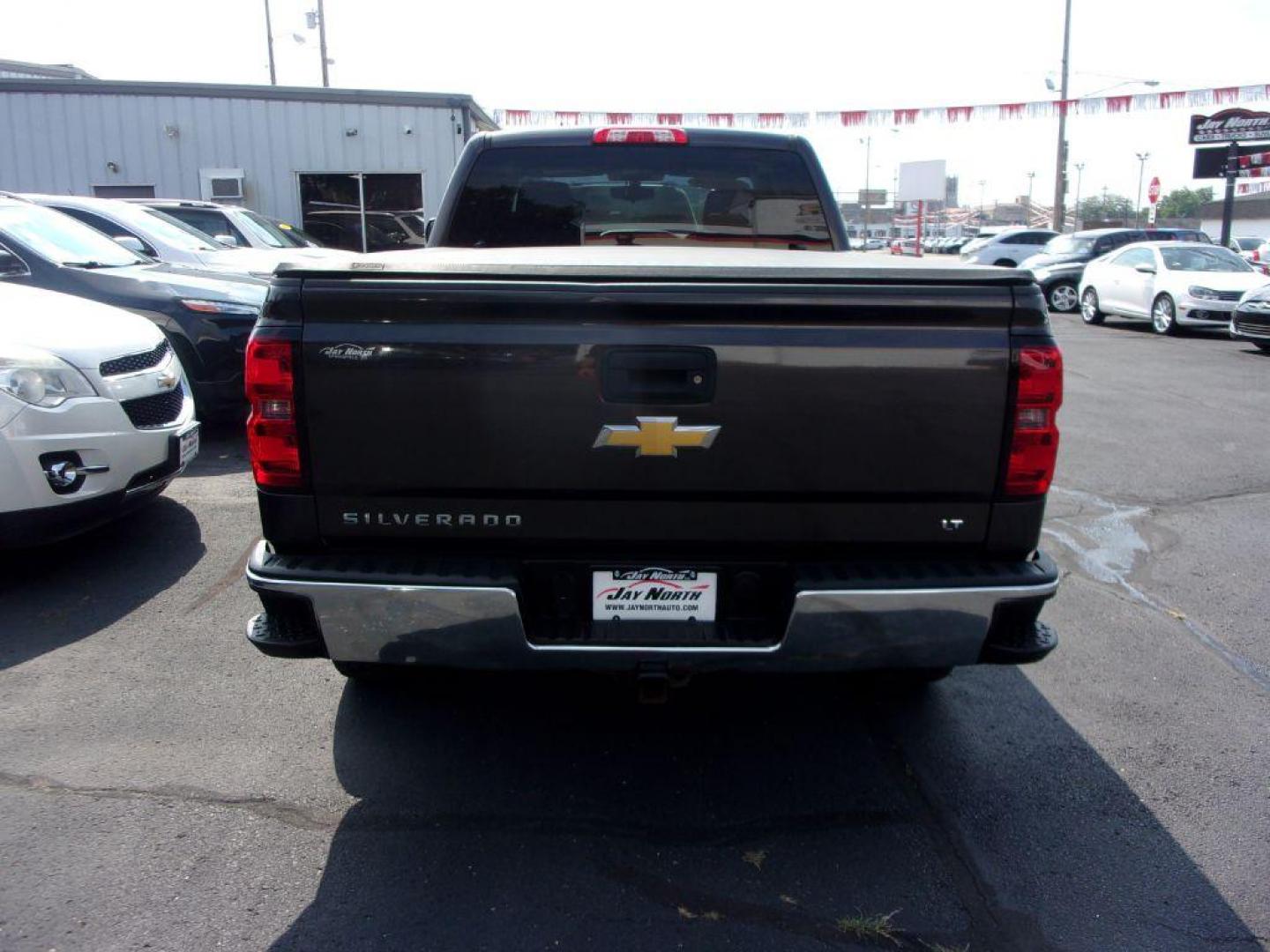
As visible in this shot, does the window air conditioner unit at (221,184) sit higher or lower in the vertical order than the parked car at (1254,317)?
higher

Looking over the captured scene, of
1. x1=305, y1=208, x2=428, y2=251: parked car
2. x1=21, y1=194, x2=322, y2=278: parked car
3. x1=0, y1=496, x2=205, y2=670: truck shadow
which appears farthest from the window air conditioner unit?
x1=0, y1=496, x2=205, y2=670: truck shadow

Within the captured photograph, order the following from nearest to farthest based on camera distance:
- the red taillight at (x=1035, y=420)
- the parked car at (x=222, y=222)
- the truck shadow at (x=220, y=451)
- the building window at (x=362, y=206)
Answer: the red taillight at (x=1035, y=420) → the truck shadow at (x=220, y=451) → the parked car at (x=222, y=222) → the building window at (x=362, y=206)

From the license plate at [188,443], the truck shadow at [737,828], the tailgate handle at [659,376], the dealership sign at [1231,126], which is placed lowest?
the truck shadow at [737,828]

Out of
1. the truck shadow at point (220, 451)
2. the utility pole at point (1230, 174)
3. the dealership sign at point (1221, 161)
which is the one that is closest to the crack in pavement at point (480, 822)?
the truck shadow at point (220, 451)

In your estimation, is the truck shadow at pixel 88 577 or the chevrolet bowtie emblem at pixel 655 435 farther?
the truck shadow at pixel 88 577

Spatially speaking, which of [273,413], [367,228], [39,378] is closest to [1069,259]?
[367,228]

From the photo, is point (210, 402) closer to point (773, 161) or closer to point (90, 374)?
point (90, 374)

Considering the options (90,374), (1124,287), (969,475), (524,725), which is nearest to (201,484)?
(90,374)

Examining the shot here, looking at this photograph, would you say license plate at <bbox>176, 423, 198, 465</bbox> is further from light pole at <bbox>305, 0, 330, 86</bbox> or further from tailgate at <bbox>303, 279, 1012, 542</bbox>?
light pole at <bbox>305, 0, 330, 86</bbox>

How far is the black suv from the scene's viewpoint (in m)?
21.6

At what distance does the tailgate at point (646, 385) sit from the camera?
2709 millimetres

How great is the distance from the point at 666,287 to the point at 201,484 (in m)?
5.06

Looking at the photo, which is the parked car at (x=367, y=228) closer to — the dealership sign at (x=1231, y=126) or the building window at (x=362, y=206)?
the building window at (x=362, y=206)

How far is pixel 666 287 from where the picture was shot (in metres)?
2.73
